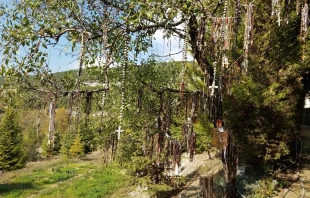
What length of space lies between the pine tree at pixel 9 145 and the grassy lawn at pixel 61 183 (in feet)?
15.1

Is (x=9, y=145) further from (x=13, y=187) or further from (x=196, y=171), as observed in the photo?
(x=196, y=171)

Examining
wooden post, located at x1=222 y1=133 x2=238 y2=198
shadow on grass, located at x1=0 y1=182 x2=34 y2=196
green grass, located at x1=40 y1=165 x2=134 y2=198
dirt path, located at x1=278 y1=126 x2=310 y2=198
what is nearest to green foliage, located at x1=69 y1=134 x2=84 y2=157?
shadow on grass, located at x1=0 y1=182 x2=34 y2=196

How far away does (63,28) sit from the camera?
4.85 metres


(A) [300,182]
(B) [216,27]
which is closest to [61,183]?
(A) [300,182]

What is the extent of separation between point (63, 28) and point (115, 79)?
2763mm

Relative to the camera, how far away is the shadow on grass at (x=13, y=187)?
26.0 meters

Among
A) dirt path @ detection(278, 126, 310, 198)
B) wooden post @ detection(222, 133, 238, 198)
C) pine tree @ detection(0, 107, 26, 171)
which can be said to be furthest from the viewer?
pine tree @ detection(0, 107, 26, 171)

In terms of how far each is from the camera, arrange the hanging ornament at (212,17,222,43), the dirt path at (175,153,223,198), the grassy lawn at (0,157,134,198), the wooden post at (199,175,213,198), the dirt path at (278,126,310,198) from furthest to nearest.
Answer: the grassy lawn at (0,157,134,198), the dirt path at (175,153,223,198), the dirt path at (278,126,310,198), the wooden post at (199,175,213,198), the hanging ornament at (212,17,222,43)

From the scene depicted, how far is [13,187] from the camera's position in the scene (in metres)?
27.5

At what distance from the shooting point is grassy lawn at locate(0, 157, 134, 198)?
21.4 meters

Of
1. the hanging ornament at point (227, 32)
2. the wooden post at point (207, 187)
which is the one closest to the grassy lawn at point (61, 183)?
the wooden post at point (207, 187)

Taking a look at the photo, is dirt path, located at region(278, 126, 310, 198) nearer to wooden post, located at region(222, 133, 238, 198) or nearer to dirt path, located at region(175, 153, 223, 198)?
wooden post, located at region(222, 133, 238, 198)

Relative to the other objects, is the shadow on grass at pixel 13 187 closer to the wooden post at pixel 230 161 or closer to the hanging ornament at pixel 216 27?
the wooden post at pixel 230 161

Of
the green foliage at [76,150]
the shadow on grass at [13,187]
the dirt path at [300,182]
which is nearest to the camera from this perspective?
the dirt path at [300,182]
